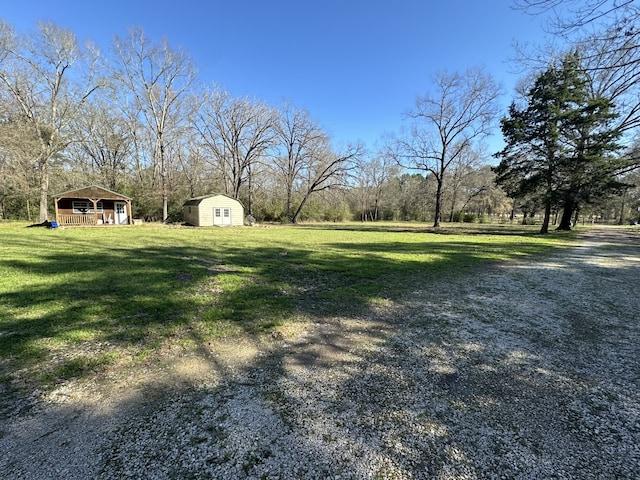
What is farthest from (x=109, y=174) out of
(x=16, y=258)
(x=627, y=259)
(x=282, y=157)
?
(x=627, y=259)

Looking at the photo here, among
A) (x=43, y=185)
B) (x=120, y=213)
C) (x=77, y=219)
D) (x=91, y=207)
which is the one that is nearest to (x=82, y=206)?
(x=91, y=207)

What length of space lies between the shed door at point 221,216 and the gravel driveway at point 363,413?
2509 cm

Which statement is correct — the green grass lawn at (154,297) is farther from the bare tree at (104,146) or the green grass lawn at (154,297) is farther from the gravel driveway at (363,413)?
the bare tree at (104,146)

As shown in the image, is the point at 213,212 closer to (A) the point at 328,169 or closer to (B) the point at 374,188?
(A) the point at 328,169

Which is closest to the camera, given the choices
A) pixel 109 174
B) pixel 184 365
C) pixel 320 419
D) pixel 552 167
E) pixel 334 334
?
pixel 320 419

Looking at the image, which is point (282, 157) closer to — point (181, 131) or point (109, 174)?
point (181, 131)

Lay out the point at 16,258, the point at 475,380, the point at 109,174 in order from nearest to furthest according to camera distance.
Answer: the point at 475,380, the point at 16,258, the point at 109,174

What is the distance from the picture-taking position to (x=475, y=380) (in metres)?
2.74

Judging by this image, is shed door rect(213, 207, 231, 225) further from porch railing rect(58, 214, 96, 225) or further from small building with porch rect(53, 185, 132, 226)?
porch railing rect(58, 214, 96, 225)

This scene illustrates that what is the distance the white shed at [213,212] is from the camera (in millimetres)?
26234

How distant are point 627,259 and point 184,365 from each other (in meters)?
14.1

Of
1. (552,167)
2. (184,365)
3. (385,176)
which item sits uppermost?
(385,176)

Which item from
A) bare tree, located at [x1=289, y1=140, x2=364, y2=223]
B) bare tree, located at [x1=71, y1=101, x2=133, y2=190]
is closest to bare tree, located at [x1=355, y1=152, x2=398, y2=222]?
bare tree, located at [x1=289, y1=140, x2=364, y2=223]

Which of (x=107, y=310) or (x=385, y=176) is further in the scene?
(x=385, y=176)
